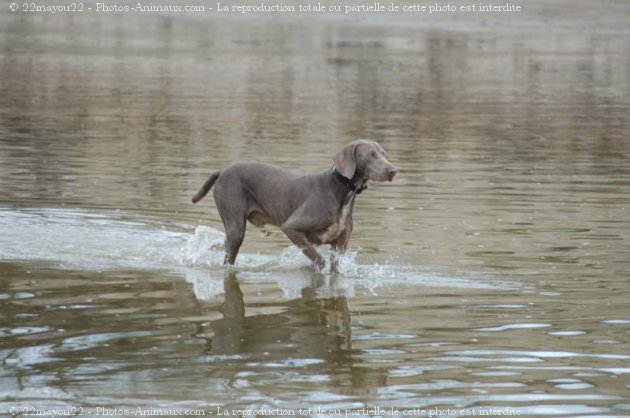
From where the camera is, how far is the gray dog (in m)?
11.6

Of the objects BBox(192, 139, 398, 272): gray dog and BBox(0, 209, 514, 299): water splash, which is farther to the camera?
BBox(0, 209, 514, 299): water splash

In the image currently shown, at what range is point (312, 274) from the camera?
1225 cm

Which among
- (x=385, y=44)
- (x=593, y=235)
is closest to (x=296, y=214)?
(x=593, y=235)

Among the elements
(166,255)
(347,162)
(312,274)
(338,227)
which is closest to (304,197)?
(338,227)

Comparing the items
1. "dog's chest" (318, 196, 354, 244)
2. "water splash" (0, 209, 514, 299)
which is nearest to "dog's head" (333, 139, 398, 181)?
"dog's chest" (318, 196, 354, 244)

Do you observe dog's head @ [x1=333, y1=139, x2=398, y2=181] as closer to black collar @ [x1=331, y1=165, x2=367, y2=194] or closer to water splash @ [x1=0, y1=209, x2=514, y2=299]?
black collar @ [x1=331, y1=165, x2=367, y2=194]

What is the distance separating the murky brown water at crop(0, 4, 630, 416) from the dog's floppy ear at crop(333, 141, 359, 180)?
0.96 m

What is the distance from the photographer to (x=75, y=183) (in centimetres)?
1767

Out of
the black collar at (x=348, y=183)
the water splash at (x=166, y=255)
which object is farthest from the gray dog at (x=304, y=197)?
the water splash at (x=166, y=255)

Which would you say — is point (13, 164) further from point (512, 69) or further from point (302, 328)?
point (512, 69)

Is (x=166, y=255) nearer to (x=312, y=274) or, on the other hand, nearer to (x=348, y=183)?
(x=312, y=274)

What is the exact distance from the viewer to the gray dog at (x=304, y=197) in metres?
11.6

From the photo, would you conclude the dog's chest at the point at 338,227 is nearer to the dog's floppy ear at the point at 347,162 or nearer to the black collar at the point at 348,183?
the black collar at the point at 348,183

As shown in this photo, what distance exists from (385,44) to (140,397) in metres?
47.6
